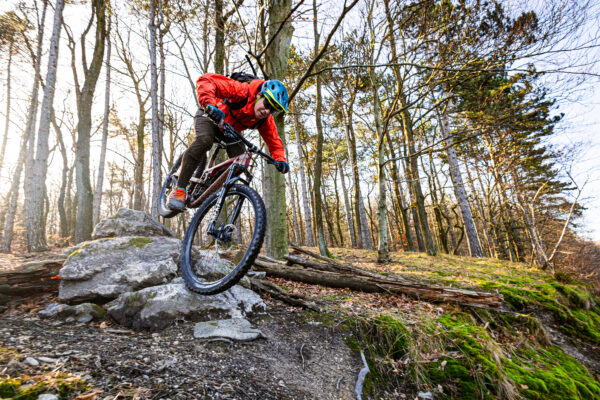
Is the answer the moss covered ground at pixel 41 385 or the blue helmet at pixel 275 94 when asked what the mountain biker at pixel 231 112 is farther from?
the moss covered ground at pixel 41 385

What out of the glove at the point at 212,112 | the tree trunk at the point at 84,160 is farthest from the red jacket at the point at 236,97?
the tree trunk at the point at 84,160

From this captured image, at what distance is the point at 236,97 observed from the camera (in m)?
3.46

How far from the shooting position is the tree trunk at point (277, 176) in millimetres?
6066

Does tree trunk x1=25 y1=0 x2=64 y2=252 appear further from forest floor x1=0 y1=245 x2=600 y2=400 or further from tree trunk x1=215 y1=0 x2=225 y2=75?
forest floor x1=0 y1=245 x2=600 y2=400

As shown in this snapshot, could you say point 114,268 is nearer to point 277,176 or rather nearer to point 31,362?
point 31,362

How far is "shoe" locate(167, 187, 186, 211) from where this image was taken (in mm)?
3663

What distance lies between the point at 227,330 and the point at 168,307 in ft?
2.23

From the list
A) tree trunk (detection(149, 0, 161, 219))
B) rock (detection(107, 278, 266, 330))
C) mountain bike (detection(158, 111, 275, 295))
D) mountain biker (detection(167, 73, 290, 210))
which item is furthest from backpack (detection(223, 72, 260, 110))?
tree trunk (detection(149, 0, 161, 219))

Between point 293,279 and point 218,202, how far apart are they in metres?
2.14

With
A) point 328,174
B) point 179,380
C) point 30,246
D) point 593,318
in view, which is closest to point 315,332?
point 179,380

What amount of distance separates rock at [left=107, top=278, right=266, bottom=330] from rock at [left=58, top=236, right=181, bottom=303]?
246 millimetres

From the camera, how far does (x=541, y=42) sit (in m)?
5.36

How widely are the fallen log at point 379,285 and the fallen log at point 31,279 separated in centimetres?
283

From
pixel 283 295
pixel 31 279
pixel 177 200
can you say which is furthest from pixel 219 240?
pixel 31 279
